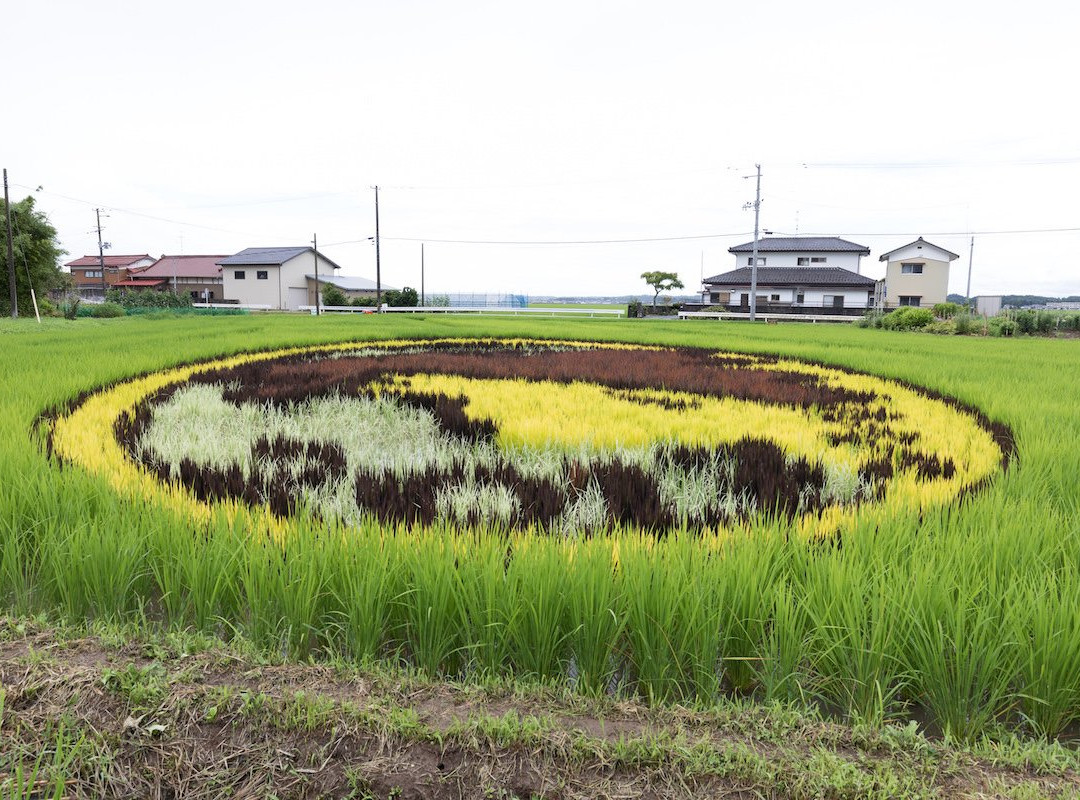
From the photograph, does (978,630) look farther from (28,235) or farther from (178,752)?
(28,235)

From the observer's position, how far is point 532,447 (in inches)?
163

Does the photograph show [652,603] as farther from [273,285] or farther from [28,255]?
[273,285]

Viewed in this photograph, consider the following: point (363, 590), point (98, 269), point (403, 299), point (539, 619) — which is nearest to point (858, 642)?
point (539, 619)

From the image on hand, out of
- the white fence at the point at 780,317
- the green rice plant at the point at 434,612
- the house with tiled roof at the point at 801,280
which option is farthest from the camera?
the house with tiled roof at the point at 801,280

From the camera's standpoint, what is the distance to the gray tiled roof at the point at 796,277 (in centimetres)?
4269

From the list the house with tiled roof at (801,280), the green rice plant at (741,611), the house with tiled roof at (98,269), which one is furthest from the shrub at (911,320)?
the house with tiled roof at (98,269)

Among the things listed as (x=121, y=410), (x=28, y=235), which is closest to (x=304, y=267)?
(x=28, y=235)

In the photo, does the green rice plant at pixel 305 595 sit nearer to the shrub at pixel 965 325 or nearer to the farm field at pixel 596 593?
the farm field at pixel 596 593

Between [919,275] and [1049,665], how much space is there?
2047 inches

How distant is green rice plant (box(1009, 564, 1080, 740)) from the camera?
165cm

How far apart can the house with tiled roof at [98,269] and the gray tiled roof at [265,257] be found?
17210 mm

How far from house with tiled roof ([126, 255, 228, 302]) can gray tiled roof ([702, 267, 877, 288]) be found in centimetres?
4222

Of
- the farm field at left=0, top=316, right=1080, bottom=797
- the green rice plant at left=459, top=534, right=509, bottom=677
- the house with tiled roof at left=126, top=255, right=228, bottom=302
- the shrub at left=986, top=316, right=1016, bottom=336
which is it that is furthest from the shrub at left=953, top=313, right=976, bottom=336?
the house with tiled roof at left=126, top=255, right=228, bottom=302

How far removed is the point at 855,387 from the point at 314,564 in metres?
6.80
